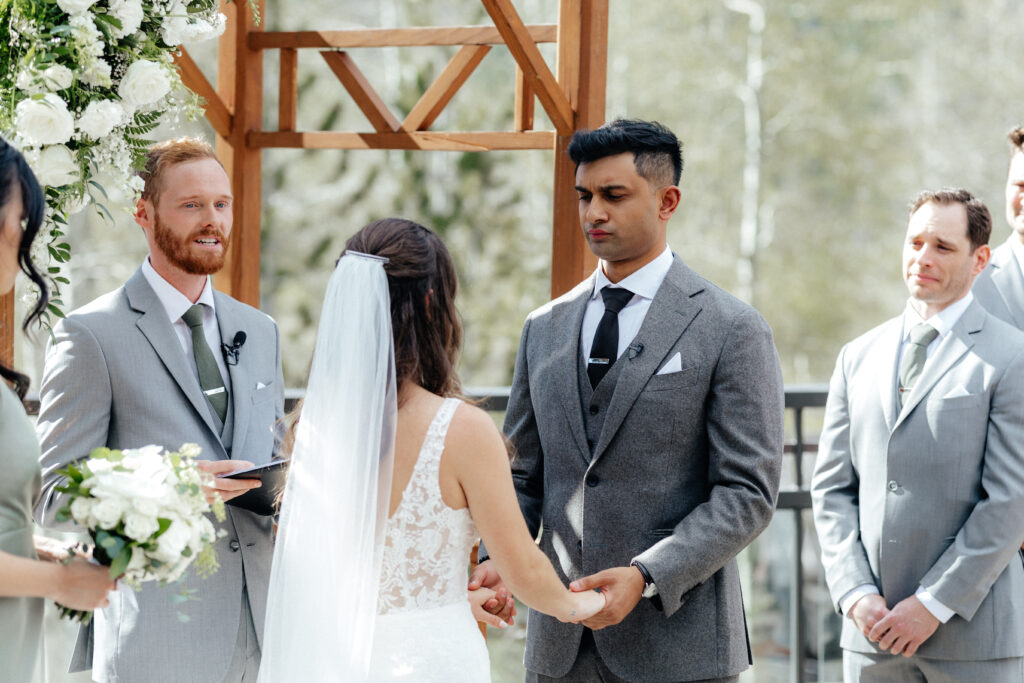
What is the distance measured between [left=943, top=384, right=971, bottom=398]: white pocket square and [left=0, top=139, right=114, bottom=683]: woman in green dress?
7.16ft

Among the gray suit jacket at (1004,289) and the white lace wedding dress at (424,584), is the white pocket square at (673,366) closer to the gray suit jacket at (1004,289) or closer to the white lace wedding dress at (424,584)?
the white lace wedding dress at (424,584)

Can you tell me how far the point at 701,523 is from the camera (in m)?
2.52

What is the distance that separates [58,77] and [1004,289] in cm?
271

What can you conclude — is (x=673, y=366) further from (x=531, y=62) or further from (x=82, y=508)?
(x=531, y=62)

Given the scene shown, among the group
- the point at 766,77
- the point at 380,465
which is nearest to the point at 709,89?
the point at 766,77

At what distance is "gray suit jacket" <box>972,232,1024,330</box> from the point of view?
337 cm

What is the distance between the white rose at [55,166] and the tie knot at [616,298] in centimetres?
131

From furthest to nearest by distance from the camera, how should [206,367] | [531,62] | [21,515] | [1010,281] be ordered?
[531,62]
[1010,281]
[206,367]
[21,515]

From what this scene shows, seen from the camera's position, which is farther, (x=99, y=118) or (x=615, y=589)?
(x=99, y=118)

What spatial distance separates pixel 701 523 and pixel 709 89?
14774 mm

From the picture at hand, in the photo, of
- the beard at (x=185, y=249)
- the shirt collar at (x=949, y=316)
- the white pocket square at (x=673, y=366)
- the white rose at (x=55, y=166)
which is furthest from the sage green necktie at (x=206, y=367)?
the shirt collar at (x=949, y=316)

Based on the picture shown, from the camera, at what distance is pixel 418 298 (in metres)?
2.25

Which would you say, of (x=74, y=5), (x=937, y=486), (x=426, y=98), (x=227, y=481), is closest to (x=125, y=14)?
(x=74, y=5)

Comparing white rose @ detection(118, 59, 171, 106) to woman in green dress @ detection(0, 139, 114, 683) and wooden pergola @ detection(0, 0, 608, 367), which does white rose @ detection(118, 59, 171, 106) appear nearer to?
woman in green dress @ detection(0, 139, 114, 683)
